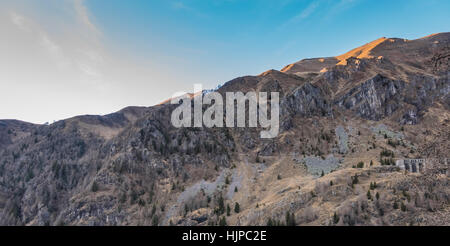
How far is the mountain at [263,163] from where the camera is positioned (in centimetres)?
6050

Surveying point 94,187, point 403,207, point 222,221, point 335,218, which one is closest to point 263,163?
point 222,221

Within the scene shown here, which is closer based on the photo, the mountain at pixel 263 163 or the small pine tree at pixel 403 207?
the small pine tree at pixel 403 207

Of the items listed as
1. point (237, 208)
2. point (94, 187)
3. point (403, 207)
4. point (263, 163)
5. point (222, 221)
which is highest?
point (263, 163)

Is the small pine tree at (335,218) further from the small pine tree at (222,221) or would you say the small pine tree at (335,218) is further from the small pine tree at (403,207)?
the small pine tree at (222,221)

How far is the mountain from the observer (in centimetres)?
6050

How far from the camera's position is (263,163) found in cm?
9825

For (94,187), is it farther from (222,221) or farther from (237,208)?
(237,208)

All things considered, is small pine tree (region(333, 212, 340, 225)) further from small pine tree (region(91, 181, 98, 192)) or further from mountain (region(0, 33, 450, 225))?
small pine tree (region(91, 181, 98, 192))

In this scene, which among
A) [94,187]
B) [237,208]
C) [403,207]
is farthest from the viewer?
[94,187]

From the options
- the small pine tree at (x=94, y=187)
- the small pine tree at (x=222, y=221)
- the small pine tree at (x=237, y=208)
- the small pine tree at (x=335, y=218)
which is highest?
the small pine tree at (x=335, y=218)

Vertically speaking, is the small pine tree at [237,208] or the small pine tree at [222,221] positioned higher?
the small pine tree at [237,208]

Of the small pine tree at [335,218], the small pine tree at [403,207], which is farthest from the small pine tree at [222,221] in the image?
the small pine tree at [403,207]

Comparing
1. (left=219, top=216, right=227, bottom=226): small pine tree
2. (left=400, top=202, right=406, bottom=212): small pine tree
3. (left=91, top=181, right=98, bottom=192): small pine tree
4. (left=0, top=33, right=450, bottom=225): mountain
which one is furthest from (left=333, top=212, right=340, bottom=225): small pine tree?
(left=91, top=181, right=98, bottom=192): small pine tree
